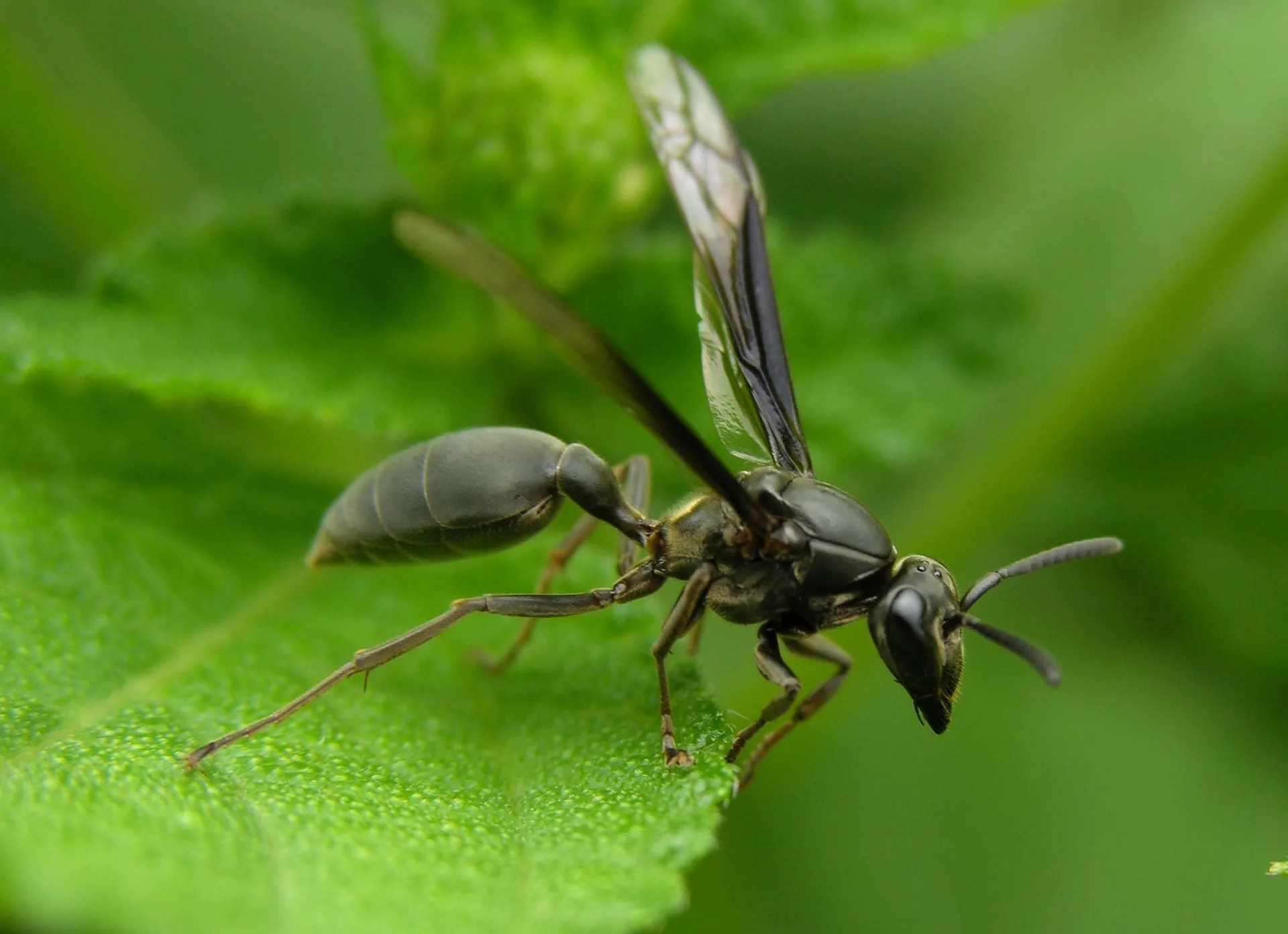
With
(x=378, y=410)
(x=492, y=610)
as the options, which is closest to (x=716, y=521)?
(x=492, y=610)

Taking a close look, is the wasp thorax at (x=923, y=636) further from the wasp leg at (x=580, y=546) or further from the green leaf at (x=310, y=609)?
the wasp leg at (x=580, y=546)

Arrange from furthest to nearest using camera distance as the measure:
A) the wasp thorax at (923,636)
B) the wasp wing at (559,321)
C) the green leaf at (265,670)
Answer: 1. the wasp thorax at (923,636)
2. the wasp wing at (559,321)
3. the green leaf at (265,670)

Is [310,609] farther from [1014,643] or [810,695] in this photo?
[1014,643]

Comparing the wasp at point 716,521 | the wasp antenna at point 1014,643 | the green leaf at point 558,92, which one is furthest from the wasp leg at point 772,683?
the green leaf at point 558,92

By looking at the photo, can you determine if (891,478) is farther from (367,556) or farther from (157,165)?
(157,165)

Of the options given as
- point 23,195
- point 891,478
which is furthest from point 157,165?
point 891,478

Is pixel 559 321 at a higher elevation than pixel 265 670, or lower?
higher

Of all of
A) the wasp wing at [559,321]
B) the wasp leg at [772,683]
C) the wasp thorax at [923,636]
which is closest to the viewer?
the wasp wing at [559,321]
